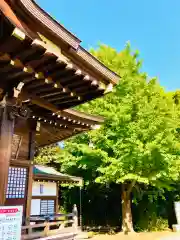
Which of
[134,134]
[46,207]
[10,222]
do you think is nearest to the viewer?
[10,222]

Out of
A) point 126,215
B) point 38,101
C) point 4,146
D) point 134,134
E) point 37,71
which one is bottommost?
point 126,215

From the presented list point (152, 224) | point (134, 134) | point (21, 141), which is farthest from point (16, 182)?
point (152, 224)

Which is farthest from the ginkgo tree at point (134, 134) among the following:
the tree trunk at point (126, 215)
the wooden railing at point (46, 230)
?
the wooden railing at point (46, 230)

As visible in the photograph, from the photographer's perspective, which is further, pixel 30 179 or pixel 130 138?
pixel 130 138

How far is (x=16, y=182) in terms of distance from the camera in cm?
527

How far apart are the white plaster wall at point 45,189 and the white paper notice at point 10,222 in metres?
9.47

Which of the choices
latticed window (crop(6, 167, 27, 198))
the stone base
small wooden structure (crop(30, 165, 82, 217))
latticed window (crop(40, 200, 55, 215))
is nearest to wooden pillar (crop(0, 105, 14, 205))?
latticed window (crop(6, 167, 27, 198))

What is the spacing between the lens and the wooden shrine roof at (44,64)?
2658 millimetres

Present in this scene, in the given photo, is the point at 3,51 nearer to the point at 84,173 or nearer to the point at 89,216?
the point at 84,173

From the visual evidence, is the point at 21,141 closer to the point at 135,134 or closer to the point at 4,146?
the point at 4,146

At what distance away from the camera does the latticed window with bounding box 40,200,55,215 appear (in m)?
12.2

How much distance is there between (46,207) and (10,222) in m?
10.3

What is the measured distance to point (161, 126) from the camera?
1360cm

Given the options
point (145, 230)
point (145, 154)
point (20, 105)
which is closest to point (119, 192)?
point (145, 230)
